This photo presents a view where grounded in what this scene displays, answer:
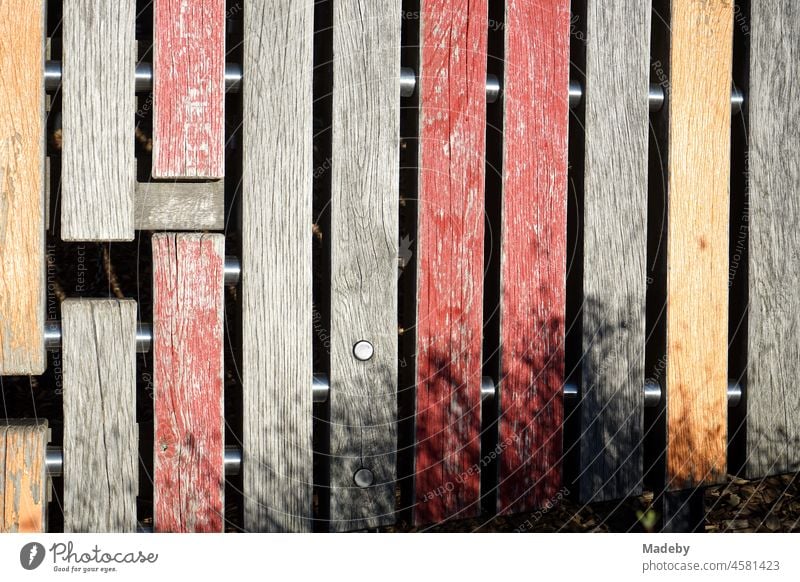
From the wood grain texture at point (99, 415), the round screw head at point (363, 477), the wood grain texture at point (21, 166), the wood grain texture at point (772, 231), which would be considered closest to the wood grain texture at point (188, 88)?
the wood grain texture at point (21, 166)

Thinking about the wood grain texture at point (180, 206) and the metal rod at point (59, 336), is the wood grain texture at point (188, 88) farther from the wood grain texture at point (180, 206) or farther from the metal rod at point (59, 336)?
the metal rod at point (59, 336)

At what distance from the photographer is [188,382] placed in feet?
8.51

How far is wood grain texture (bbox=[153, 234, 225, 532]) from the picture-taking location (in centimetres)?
255

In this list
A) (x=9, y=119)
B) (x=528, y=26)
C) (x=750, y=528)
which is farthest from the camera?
(x=750, y=528)

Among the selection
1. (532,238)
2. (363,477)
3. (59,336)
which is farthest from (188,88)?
(363,477)

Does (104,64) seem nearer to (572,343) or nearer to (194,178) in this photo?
(194,178)

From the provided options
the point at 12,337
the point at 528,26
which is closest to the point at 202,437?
the point at 12,337

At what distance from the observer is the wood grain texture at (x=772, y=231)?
9.51ft

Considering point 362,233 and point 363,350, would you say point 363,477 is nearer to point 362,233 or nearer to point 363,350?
point 363,350

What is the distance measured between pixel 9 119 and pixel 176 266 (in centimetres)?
59

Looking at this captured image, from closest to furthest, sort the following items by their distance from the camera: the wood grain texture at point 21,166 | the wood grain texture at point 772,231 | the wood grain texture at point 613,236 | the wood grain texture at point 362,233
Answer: the wood grain texture at point 21,166 → the wood grain texture at point 362,233 → the wood grain texture at point 613,236 → the wood grain texture at point 772,231
